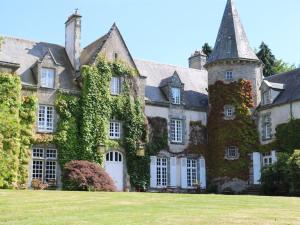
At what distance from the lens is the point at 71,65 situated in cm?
3353

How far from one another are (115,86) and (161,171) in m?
6.45

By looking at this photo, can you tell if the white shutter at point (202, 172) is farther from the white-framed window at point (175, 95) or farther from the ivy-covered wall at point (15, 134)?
the ivy-covered wall at point (15, 134)

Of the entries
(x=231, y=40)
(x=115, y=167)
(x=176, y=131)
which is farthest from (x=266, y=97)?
(x=115, y=167)

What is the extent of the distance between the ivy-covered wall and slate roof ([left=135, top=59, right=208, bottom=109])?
887 cm

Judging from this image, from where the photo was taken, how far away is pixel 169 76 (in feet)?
126

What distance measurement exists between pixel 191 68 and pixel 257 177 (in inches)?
460

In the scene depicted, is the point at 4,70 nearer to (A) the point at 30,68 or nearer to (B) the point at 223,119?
(A) the point at 30,68

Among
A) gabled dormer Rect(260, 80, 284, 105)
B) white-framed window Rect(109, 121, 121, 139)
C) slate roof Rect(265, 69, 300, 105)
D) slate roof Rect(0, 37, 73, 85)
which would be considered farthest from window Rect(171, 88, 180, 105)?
slate roof Rect(0, 37, 73, 85)

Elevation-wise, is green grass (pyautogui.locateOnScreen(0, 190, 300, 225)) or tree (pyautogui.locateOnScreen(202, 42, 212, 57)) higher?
tree (pyautogui.locateOnScreen(202, 42, 212, 57))

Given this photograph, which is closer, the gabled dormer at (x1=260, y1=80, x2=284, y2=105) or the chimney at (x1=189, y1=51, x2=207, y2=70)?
the gabled dormer at (x1=260, y1=80, x2=284, y2=105)

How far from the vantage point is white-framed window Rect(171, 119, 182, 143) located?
35.1 meters

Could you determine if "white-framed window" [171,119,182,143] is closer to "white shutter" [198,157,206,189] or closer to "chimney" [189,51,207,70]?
"white shutter" [198,157,206,189]

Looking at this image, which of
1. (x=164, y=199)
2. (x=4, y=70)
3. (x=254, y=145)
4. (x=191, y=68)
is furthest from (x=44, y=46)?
(x=164, y=199)

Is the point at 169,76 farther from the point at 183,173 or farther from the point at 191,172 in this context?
the point at 183,173
